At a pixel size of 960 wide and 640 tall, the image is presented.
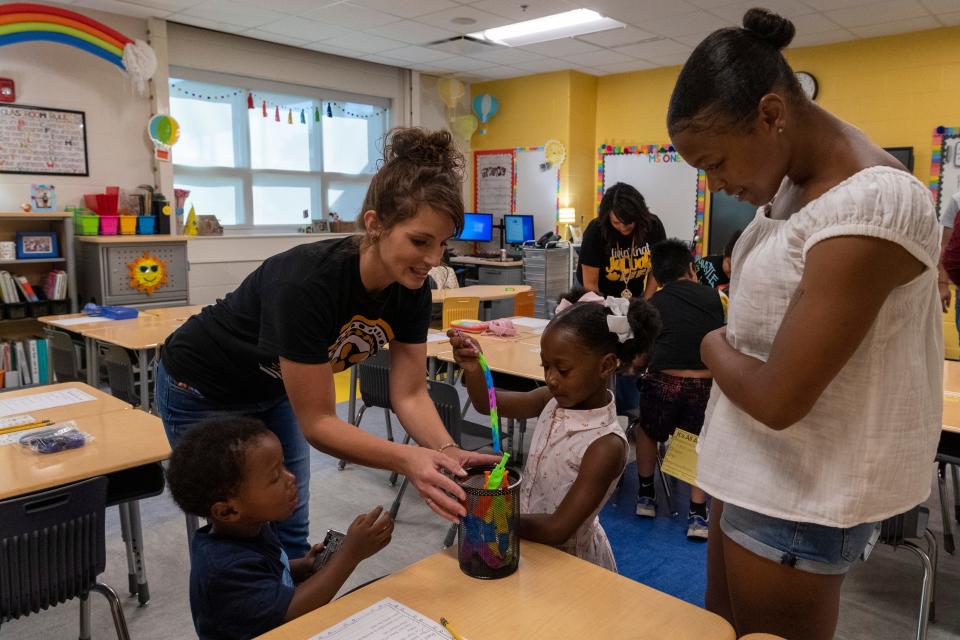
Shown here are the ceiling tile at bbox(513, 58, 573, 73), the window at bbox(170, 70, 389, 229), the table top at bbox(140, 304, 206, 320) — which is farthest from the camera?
the ceiling tile at bbox(513, 58, 573, 73)

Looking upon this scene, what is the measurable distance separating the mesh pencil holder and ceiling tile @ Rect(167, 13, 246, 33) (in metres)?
6.12

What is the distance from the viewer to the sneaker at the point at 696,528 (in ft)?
9.73

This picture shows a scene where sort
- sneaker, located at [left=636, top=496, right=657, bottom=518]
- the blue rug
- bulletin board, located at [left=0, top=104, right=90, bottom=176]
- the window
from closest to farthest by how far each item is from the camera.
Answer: the blue rug < sneaker, located at [left=636, top=496, right=657, bottom=518] < bulletin board, located at [left=0, top=104, right=90, bottom=176] < the window

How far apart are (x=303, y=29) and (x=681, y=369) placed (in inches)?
200

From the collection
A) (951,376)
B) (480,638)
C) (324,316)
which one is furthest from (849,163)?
(951,376)

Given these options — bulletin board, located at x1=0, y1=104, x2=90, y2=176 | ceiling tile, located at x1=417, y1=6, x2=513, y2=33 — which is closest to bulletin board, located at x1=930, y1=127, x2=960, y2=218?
ceiling tile, located at x1=417, y1=6, x2=513, y2=33

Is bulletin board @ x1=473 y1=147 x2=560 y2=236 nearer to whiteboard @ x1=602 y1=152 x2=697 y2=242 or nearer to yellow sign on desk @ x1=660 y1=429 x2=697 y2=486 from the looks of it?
whiteboard @ x1=602 y1=152 x2=697 y2=242

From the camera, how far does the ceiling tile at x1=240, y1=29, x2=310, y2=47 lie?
6.55 meters

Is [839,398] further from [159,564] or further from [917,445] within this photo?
[159,564]

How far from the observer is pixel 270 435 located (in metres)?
1.34

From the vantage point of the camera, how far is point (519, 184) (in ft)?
28.7

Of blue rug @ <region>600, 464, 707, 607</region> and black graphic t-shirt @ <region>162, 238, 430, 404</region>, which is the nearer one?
black graphic t-shirt @ <region>162, 238, 430, 404</region>

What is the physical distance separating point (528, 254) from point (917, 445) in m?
7.03

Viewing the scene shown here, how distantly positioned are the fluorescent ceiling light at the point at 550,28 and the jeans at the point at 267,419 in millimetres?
5171
